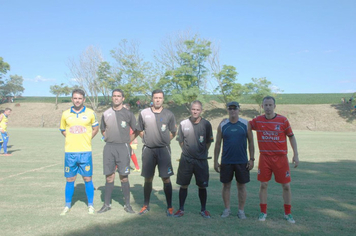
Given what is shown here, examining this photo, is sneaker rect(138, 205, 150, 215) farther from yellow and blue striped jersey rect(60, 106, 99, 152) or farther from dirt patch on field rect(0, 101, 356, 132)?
dirt patch on field rect(0, 101, 356, 132)

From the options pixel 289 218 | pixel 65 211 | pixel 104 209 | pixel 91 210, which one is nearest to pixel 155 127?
pixel 104 209

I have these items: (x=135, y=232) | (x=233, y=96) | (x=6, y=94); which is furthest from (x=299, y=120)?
(x=6, y=94)

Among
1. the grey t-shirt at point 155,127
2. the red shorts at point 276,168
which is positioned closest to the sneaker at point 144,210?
the grey t-shirt at point 155,127

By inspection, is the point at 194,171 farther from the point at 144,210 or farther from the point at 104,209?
the point at 104,209

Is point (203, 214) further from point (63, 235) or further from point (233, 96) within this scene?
point (233, 96)

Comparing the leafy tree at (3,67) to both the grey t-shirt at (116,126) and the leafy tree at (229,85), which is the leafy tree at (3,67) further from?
the grey t-shirt at (116,126)

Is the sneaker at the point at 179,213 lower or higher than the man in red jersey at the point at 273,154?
lower

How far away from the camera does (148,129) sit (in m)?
5.29

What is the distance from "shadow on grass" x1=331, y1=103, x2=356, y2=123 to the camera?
42919 mm

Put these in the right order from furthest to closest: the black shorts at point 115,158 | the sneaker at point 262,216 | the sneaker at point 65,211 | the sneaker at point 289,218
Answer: the black shorts at point 115,158, the sneaker at point 65,211, the sneaker at point 262,216, the sneaker at point 289,218

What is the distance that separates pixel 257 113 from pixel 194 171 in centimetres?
4423

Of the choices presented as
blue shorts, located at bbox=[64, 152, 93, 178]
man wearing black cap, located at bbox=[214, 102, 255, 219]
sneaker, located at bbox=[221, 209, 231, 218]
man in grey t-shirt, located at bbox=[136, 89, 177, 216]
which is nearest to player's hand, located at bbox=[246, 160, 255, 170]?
man wearing black cap, located at bbox=[214, 102, 255, 219]

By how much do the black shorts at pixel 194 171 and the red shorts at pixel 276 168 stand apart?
A: 0.97 metres

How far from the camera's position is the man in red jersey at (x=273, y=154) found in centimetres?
495
